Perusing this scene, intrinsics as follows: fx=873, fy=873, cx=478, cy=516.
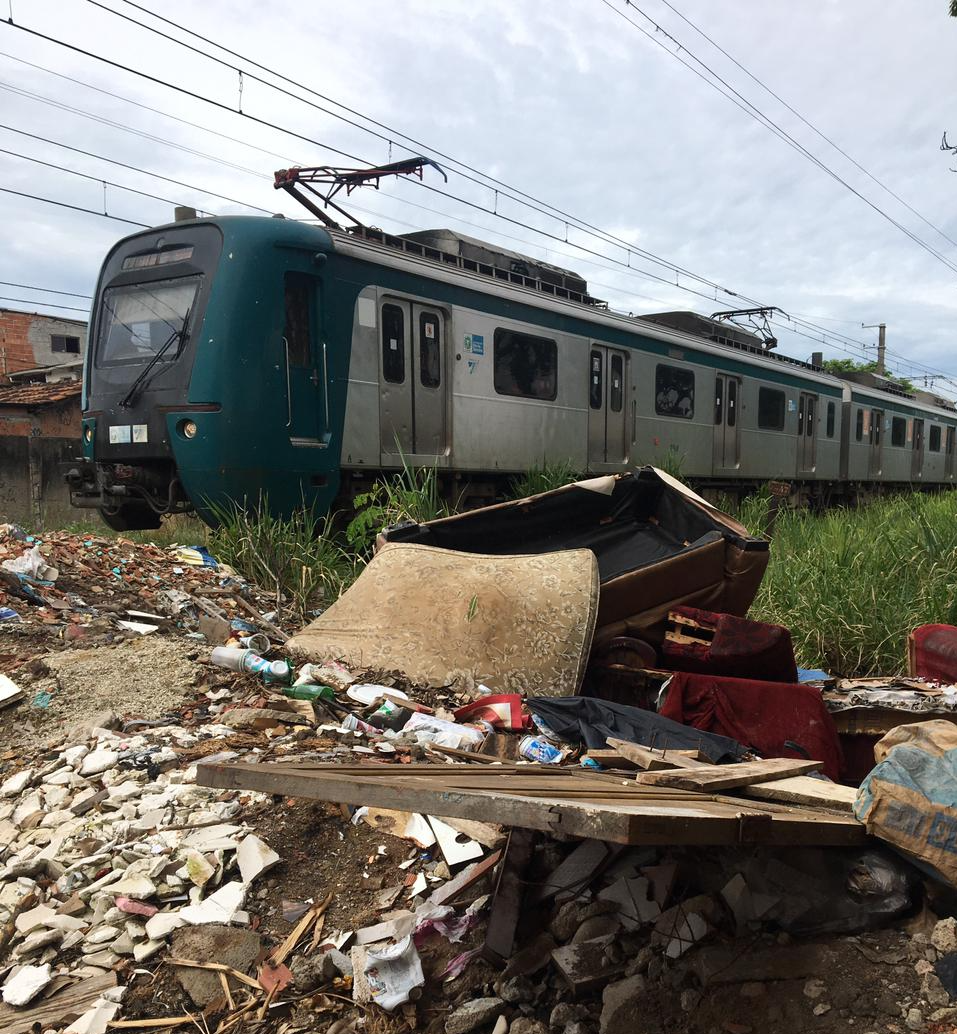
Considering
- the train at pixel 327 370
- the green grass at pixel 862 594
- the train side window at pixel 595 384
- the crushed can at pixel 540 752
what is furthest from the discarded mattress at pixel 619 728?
the train side window at pixel 595 384

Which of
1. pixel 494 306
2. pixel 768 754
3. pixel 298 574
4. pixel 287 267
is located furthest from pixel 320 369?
pixel 768 754

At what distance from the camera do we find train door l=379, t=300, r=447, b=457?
7879 mm

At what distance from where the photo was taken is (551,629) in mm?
4492

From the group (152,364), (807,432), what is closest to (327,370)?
(152,364)

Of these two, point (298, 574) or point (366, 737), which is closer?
point (366, 737)

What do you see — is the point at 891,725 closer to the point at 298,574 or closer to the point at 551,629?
the point at 551,629

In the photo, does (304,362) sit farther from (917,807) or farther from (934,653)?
(917,807)

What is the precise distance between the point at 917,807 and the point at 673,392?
1019cm

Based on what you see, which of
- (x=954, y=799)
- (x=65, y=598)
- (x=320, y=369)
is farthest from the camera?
(x=320, y=369)

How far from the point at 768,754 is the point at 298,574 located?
389 cm

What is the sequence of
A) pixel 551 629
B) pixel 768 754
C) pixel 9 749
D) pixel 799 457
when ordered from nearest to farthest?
pixel 9 749
pixel 768 754
pixel 551 629
pixel 799 457

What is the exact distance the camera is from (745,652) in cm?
444

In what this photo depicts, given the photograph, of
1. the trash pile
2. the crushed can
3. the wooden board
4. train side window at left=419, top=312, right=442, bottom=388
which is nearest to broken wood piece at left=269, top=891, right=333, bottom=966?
the trash pile

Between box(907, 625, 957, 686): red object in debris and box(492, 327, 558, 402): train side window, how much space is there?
16.2ft
